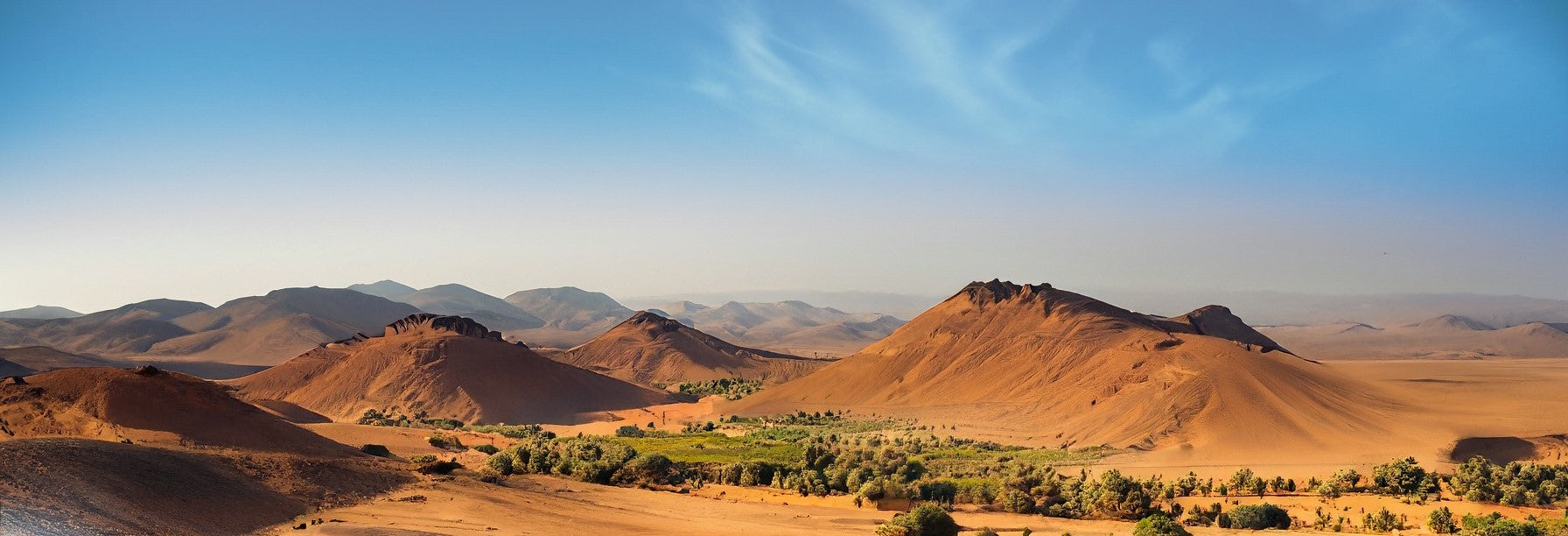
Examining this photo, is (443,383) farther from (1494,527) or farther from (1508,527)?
(1508,527)

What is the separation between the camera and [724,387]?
86.3m

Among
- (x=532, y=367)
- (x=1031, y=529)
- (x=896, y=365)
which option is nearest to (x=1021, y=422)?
(x=896, y=365)

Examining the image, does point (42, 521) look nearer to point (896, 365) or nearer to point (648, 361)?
point (896, 365)

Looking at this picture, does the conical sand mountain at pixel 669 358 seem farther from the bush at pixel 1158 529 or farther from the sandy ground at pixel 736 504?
the bush at pixel 1158 529

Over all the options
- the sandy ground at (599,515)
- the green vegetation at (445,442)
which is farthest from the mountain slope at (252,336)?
the sandy ground at (599,515)

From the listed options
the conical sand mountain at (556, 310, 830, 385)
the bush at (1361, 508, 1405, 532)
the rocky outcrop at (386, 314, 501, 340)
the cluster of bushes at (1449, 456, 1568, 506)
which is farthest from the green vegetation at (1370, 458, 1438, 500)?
the conical sand mountain at (556, 310, 830, 385)

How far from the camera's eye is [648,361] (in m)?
104

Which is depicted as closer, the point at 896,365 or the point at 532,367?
the point at 896,365

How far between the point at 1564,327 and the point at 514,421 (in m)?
192

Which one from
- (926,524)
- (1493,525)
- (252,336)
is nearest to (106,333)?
(252,336)

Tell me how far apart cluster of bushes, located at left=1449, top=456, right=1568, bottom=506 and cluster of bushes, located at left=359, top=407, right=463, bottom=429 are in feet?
151

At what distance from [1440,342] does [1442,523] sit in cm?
15313

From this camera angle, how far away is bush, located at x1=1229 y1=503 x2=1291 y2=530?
24.0 meters

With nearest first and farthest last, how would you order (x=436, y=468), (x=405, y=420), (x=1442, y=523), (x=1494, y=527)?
(x=1494, y=527) < (x=1442, y=523) < (x=436, y=468) < (x=405, y=420)
